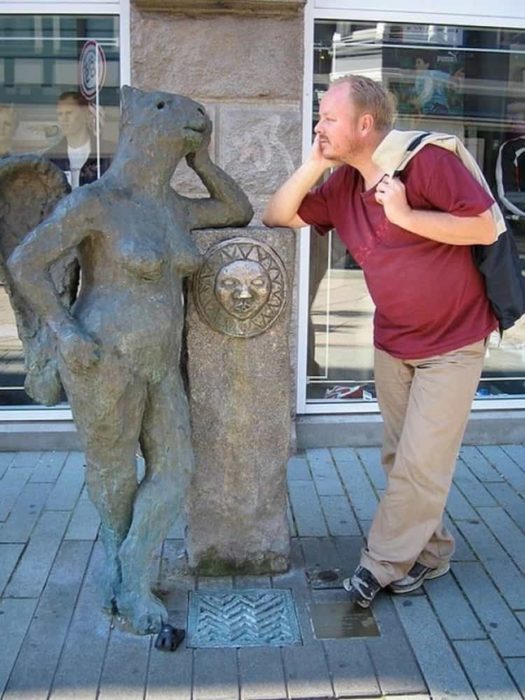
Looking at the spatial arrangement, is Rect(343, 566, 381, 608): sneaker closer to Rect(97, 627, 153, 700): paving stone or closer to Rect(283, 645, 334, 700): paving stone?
Rect(283, 645, 334, 700): paving stone

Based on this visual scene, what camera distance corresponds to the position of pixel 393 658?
3.02m

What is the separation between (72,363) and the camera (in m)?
2.89

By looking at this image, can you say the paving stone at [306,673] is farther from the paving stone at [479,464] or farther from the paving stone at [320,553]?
the paving stone at [479,464]

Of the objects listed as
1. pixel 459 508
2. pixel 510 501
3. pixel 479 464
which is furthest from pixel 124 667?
pixel 479 464

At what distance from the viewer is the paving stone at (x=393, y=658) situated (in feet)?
9.39

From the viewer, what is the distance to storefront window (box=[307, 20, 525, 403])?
5.06 meters

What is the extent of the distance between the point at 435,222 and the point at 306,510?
1859 millimetres

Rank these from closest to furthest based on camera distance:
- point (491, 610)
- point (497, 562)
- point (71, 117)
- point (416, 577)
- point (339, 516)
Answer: point (491, 610)
point (416, 577)
point (497, 562)
point (339, 516)
point (71, 117)

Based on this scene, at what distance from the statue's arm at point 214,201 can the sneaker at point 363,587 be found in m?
1.42

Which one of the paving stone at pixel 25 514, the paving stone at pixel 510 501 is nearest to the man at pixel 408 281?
the paving stone at pixel 510 501

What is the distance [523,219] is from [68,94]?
281 cm

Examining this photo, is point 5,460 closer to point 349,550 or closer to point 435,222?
point 349,550

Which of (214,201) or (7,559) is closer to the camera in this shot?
(214,201)

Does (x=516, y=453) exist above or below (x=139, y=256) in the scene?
below
